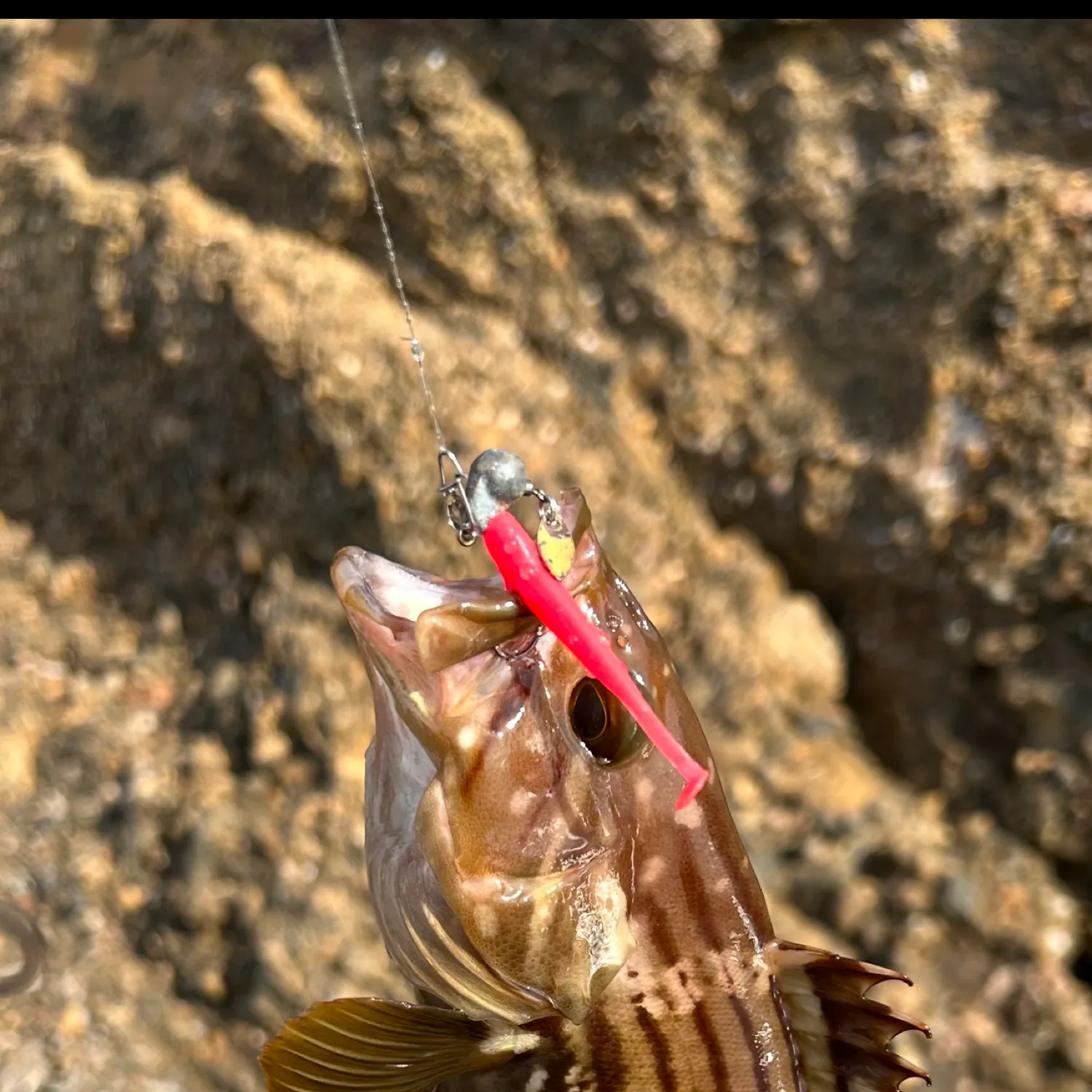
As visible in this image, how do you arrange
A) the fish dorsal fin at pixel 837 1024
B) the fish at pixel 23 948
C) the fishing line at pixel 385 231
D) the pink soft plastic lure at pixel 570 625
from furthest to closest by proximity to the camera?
the fish at pixel 23 948 < the fishing line at pixel 385 231 < the fish dorsal fin at pixel 837 1024 < the pink soft plastic lure at pixel 570 625

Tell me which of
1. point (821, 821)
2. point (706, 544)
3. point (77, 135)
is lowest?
point (821, 821)

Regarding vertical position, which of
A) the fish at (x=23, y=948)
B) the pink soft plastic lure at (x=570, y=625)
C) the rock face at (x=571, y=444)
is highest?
the pink soft plastic lure at (x=570, y=625)

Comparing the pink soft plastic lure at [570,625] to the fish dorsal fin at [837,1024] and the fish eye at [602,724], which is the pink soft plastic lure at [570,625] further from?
the fish dorsal fin at [837,1024]

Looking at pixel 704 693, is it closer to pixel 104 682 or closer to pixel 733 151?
pixel 733 151

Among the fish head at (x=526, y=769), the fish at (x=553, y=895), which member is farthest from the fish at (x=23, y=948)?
the fish head at (x=526, y=769)

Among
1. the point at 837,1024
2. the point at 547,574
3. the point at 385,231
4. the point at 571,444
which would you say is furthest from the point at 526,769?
the point at 571,444

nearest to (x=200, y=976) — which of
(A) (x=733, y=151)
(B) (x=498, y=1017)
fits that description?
(B) (x=498, y=1017)

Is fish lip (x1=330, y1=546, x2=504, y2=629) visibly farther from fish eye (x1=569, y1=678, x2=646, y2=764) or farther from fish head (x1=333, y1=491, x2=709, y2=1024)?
fish eye (x1=569, y1=678, x2=646, y2=764)

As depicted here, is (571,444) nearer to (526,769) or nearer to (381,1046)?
(526,769)
